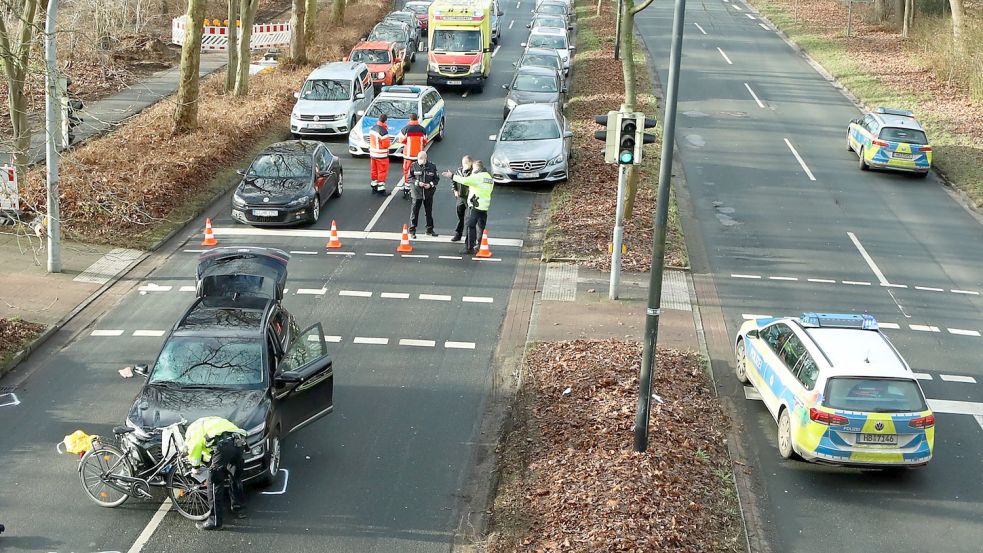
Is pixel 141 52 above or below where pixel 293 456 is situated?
above

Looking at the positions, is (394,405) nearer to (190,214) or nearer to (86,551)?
(86,551)

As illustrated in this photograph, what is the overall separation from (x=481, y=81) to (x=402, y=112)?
9.15 metres

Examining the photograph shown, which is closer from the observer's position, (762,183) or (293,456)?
(293,456)

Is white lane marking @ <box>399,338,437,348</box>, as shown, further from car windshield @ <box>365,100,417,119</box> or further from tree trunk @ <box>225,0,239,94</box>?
tree trunk @ <box>225,0,239,94</box>

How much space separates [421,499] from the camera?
39.7ft

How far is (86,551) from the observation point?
1073 centimetres

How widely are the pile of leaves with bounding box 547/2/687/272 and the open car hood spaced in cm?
656

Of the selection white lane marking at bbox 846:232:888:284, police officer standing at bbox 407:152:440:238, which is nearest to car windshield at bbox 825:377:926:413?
white lane marking at bbox 846:232:888:284

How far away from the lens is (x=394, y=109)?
28172 millimetres

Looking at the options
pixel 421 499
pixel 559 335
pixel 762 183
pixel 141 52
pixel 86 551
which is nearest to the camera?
pixel 86 551

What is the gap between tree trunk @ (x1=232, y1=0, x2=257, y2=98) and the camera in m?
32.1

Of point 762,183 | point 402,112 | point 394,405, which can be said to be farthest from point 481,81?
point 394,405

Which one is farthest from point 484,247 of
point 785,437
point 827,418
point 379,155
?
point 827,418

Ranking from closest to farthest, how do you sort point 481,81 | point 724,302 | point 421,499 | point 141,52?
point 421,499 → point 724,302 → point 481,81 → point 141,52
